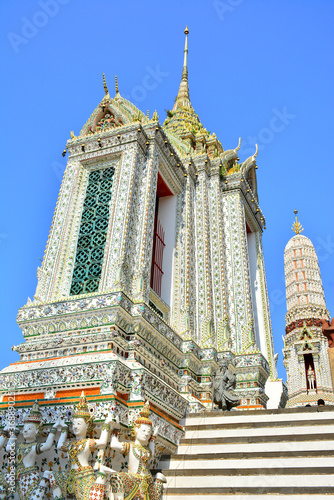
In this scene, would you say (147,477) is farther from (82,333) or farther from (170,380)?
(170,380)

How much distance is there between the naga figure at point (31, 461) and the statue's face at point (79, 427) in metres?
0.48

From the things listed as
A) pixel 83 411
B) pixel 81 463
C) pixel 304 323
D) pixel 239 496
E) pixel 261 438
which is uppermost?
pixel 304 323

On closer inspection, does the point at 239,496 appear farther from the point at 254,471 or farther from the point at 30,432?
the point at 30,432

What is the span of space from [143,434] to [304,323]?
3360 centimetres

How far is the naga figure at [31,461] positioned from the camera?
21.0 ft

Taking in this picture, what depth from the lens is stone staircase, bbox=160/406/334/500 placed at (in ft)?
22.8

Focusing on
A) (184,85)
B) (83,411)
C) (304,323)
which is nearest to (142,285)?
(83,411)

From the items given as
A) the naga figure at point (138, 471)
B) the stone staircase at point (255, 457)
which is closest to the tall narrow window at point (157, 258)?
the stone staircase at point (255, 457)

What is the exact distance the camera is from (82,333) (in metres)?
8.83

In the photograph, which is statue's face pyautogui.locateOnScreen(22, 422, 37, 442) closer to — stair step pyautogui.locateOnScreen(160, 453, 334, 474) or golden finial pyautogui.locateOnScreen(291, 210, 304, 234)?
stair step pyautogui.locateOnScreen(160, 453, 334, 474)

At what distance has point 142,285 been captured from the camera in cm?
969

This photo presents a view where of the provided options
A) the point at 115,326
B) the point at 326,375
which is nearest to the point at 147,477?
the point at 115,326

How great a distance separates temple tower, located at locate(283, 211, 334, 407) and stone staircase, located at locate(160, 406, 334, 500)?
25914mm

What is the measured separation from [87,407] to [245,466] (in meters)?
2.58
